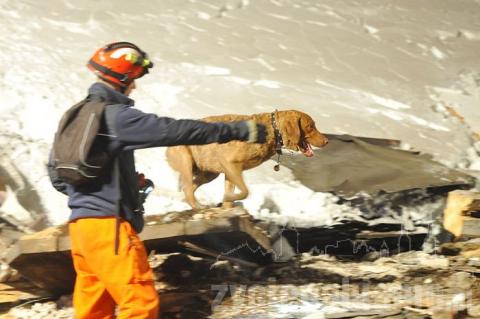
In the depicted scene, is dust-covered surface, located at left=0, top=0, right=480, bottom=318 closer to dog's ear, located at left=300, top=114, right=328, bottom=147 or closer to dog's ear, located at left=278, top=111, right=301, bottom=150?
dog's ear, located at left=300, top=114, right=328, bottom=147

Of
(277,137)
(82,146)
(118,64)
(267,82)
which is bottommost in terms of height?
(82,146)

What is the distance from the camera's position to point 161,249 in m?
5.61

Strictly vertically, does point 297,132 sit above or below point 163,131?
above

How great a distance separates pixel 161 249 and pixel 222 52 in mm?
5042

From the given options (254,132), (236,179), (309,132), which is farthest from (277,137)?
(254,132)

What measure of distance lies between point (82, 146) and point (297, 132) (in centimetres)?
256

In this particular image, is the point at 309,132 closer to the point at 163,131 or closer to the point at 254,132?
the point at 254,132

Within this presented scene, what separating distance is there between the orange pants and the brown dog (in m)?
2.16

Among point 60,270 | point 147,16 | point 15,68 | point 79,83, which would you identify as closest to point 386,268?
point 60,270

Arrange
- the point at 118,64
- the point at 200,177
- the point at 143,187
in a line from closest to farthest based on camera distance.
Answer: the point at 118,64 < the point at 143,187 < the point at 200,177

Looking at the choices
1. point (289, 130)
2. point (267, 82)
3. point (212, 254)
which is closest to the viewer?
point (212, 254)

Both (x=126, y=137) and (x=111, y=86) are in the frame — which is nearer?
(x=126, y=137)

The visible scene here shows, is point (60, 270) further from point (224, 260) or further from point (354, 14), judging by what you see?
point (354, 14)

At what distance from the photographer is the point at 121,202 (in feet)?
12.8
